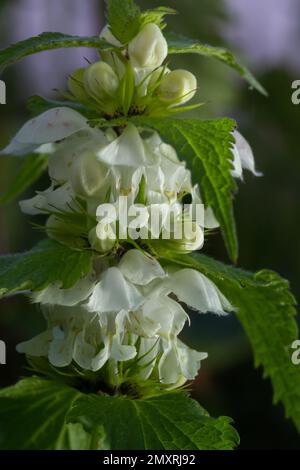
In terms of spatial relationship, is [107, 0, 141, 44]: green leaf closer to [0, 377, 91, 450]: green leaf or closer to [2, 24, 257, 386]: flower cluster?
[2, 24, 257, 386]: flower cluster

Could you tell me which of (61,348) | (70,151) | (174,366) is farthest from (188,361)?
(70,151)

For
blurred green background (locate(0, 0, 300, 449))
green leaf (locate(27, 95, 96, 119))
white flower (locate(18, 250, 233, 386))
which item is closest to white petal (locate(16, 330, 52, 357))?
white flower (locate(18, 250, 233, 386))

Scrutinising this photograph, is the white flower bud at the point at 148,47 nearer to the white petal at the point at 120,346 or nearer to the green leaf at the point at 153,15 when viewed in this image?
the green leaf at the point at 153,15

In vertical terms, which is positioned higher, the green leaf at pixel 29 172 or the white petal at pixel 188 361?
Answer: the green leaf at pixel 29 172

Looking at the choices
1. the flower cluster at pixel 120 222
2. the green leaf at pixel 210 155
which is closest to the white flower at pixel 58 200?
the flower cluster at pixel 120 222
